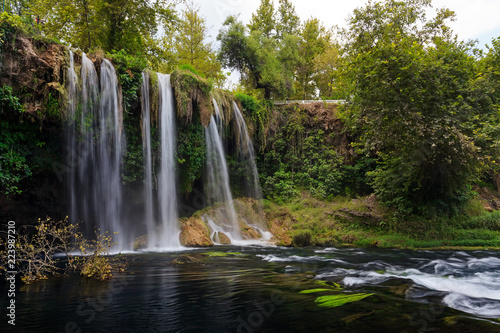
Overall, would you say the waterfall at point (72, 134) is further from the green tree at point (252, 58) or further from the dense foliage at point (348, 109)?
the green tree at point (252, 58)

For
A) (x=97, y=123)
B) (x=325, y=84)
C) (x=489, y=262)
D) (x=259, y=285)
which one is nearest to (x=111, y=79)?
(x=97, y=123)

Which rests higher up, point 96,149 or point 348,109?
point 348,109

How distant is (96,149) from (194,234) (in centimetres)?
570

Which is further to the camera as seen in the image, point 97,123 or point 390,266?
point 97,123

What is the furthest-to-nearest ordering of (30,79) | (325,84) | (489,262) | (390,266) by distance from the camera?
1. (325,84)
2. (30,79)
3. (489,262)
4. (390,266)

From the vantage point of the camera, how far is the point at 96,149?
12586 millimetres

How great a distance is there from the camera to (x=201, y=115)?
52.7 feet

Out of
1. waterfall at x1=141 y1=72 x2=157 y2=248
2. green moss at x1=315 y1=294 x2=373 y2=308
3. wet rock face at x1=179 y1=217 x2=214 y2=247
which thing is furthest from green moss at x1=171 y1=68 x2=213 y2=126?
green moss at x1=315 y1=294 x2=373 y2=308

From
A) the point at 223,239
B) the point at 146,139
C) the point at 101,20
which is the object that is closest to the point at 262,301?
the point at 223,239

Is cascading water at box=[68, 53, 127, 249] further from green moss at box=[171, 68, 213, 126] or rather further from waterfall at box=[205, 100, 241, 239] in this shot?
waterfall at box=[205, 100, 241, 239]

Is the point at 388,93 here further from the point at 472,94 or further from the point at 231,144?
the point at 231,144

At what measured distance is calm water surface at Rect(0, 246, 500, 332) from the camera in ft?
12.8

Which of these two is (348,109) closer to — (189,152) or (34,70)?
(189,152)

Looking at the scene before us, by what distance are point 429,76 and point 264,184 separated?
11.9 metres
